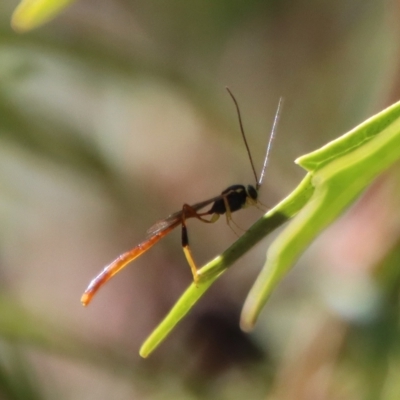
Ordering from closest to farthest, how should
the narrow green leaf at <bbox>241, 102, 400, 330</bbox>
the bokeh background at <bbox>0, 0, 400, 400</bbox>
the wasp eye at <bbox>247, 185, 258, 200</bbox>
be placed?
the narrow green leaf at <bbox>241, 102, 400, 330</bbox>
the wasp eye at <bbox>247, 185, 258, 200</bbox>
the bokeh background at <bbox>0, 0, 400, 400</bbox>

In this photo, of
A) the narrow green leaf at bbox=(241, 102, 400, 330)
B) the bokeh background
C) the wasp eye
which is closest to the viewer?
the narrow green leaf at bbox=(241, 102, 400, 330)

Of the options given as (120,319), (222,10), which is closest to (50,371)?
(120,319)

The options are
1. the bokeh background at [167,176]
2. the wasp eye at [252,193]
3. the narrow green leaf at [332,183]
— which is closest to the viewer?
the narrow green leaf at [332,183]

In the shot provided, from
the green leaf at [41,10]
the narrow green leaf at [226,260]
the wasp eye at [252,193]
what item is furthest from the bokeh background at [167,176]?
the green leaf at [41,10]

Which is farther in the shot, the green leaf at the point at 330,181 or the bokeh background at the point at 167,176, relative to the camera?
the bokeh background at the point at 167,176

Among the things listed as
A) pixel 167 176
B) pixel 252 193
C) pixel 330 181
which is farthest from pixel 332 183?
pixel 167 176

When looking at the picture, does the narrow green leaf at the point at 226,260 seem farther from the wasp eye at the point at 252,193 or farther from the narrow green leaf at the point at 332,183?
the wasp eye at the point at 252,193

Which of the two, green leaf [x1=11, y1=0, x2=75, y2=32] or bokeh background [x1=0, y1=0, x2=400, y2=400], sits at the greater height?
green leaf [x1=11, y1=0, x2=75, y2=32]

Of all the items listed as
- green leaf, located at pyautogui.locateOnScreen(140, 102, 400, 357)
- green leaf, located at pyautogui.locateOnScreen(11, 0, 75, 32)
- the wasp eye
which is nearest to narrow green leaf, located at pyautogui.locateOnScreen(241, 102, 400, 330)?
green leaf, located at pyautogui.locateOnScreen(140, 102, 400, 357)

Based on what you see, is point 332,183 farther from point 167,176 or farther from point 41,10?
point 167,176

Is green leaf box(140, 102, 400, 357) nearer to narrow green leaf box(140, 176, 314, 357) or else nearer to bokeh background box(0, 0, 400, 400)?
narrow green leaf box(140, 176, 314, 357)
